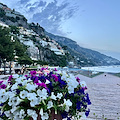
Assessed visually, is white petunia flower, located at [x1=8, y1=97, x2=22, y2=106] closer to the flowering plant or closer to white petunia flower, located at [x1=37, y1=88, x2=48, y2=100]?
the flowering plant

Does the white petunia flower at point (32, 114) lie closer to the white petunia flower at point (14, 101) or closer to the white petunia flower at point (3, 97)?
the white petunia flower at point (14, 101)

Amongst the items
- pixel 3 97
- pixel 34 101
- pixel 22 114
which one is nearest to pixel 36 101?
pixel 34 101

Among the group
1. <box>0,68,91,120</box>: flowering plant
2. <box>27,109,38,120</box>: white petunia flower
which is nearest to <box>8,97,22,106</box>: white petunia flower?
<box>0,68,91,120</box>: flowering plant

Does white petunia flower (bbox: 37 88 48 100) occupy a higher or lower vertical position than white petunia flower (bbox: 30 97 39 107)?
higher

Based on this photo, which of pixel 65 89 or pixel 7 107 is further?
pixel 65 89

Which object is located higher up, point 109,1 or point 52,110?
point 109,1

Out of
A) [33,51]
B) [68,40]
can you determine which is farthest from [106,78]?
[68,40]

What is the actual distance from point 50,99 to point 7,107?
350mm

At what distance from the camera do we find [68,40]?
190875 millimetres

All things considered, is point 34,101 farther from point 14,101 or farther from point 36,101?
point 14,101

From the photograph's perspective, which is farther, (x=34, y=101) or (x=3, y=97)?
(x=3, y=97)

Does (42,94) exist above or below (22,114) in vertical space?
above


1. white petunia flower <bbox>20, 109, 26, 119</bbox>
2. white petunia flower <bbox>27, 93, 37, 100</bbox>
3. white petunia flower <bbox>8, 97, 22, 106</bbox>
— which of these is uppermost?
white petunia flower <bbox>27, 93, 37, 100</bbox>

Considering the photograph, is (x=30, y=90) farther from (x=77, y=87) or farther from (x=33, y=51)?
(x=33, y=51)
